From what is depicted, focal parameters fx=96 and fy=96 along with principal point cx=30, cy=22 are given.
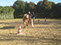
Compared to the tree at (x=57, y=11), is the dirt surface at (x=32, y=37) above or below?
below

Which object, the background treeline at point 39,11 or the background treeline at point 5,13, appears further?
the background treeline at point 39,11

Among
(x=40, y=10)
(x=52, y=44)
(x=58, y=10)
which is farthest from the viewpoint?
(x=40, y=10)

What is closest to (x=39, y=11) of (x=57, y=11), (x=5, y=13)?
(x=57, y=11)

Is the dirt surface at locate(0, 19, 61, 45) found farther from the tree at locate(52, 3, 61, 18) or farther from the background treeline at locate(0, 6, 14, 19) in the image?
the tree at locate(52, 3, 61, 18)

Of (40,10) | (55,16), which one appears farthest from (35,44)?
(40,10)

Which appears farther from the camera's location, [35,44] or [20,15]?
[20,15]

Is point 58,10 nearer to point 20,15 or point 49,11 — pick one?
point 49,11

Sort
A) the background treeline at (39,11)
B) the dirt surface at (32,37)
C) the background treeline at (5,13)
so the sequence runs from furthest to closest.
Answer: the background treeline at (39,11) < the background treeline at (5,13) < the dirt surface at (32,37)

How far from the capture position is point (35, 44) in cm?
529

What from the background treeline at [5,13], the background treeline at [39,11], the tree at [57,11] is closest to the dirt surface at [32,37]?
the background treeline at [5,13]

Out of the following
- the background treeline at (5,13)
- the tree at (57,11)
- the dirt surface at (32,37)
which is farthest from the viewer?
the tree at (57,11)

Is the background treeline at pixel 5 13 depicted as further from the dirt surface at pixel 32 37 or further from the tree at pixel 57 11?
the dirt surface at pixel 32 37

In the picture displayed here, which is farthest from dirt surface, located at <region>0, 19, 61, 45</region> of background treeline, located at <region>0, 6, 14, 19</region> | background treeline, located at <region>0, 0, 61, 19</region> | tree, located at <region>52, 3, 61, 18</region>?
tree, located at <region>52, 3, 61, 18</region>

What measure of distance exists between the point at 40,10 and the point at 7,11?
50.1ft
